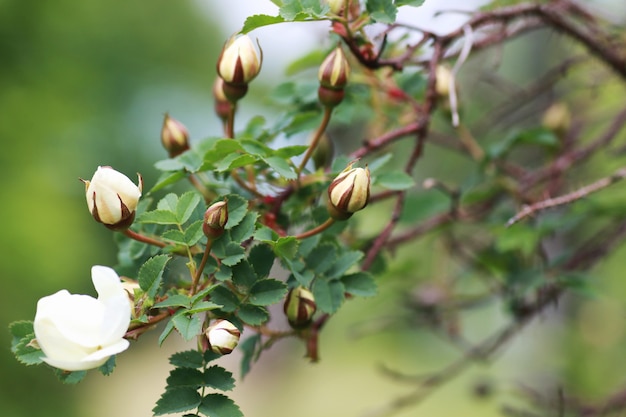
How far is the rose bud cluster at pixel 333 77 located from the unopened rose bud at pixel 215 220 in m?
0.17

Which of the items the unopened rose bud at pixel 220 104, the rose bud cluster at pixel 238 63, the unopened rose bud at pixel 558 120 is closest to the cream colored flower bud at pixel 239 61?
the rose bud cluster at pixel 238 63

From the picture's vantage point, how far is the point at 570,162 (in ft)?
2.85

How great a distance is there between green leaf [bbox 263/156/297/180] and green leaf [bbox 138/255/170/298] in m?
0.12

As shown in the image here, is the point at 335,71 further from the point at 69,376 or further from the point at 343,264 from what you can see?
the point at 69,376

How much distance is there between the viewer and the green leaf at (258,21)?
483 millimetres

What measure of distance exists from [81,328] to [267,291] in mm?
128

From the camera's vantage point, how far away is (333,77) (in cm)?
54

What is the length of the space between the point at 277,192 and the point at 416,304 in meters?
0.58

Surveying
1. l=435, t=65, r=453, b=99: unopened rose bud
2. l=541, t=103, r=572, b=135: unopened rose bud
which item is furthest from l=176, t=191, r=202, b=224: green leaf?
l=541, t=103, r=572, b=135: unopened rose bud

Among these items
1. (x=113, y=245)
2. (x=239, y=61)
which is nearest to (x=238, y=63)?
(x=239, y=61)

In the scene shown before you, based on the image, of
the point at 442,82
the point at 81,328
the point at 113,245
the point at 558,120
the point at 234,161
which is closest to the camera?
the point at 81,328

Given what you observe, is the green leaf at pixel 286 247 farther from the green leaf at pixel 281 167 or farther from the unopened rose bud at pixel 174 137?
the unopened rose bud at pixel 174 137

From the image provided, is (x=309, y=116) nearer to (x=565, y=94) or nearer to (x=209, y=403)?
(x=209, y=403)

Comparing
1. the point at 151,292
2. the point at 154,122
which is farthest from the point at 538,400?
the point at 154,122
